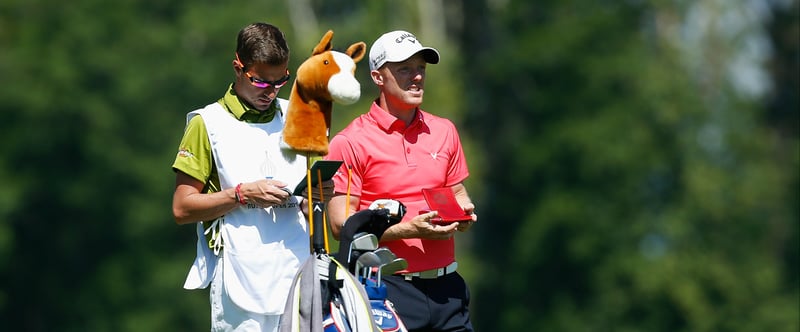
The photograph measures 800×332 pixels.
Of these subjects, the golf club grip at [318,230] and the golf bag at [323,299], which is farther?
the golf club grip at [318,230]

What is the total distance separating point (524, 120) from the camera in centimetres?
3247

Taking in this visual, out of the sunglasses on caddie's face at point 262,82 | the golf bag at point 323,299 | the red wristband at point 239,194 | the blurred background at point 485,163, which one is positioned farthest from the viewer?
the blurred background at point 485,163

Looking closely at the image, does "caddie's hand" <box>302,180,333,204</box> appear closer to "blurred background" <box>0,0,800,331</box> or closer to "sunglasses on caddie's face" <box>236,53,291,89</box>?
"sunglasses on caddie's face" <box>236,53,291,89</box>

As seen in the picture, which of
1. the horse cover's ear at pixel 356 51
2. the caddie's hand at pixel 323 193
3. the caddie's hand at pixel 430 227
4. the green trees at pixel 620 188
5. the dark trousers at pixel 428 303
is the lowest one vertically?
the green trees at pixel 620 188

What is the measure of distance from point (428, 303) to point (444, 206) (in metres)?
0.44

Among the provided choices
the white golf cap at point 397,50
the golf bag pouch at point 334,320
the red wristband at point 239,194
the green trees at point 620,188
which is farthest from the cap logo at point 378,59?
the green trees at point 620,188

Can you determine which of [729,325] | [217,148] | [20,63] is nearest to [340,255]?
[217,148]

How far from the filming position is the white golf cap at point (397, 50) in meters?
6.36

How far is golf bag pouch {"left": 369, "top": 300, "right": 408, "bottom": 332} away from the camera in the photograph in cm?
582

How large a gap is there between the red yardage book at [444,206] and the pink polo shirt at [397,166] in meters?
0.11

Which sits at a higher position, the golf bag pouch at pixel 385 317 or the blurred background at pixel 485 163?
the golf bag pouch at pixel 385 317

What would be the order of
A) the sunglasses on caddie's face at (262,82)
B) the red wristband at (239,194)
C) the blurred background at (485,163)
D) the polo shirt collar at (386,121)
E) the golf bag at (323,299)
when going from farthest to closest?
the blurred background at (485,163)
the polo shirt collar at (386,121)
the sunglasses on caddie's face at (262,82)
the red wristband at (239,194)
the golf bag at (323,299)

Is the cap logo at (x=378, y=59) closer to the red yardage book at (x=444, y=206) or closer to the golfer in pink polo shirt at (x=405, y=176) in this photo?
the golfer in pink polo shirt at (x=405, y=176)

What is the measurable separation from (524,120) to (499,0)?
2.58 metres
